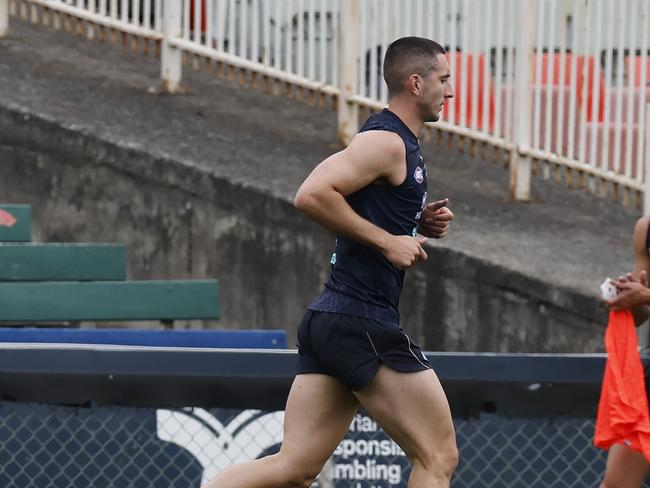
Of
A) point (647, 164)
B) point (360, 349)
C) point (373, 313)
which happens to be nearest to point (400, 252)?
point (373, 313)

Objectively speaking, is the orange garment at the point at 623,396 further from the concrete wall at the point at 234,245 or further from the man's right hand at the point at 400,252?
the concrete wall at the point at 234,245

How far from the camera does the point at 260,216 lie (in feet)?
31.8

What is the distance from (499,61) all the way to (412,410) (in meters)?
5.17

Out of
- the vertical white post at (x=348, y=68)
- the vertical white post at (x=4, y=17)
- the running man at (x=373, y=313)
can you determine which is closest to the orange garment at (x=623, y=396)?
the running man at (x=373, y=313)

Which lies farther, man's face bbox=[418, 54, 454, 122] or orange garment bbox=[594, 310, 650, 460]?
orange garment bbox=[594, 310, 650, 460]

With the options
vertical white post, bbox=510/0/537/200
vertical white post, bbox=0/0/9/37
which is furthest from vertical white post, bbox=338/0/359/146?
vertical white post, bbox=0/0/9/37

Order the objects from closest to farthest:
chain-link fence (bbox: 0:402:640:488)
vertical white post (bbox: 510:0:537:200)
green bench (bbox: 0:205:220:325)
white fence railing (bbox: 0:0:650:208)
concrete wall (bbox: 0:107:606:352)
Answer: chain-link fence (bbox: 0:402:640:488) < green bench (bbox: 0:205:220:325) < concrete wall (bbox: 0:107:606:352) < white fence railing (bbox: 0:0:650:208) < vertical white post (bbox: 510:0:537:200)

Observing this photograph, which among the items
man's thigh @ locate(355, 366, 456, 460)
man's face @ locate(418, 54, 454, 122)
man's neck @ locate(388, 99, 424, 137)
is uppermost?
man's face @ locate(418, 54, 454, 122)

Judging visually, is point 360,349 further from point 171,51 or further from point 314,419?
point 171,51

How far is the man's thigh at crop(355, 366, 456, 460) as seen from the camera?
516 centimetres

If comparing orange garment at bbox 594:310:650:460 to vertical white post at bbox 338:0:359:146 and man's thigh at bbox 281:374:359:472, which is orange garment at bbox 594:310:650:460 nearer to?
man's thigh at bbox 281:374:359:472

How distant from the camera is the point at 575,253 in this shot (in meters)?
9.56

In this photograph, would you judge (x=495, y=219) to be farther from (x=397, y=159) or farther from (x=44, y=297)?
(x=397, y=159)

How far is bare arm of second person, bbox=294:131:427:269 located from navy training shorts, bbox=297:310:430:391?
0.26 m
